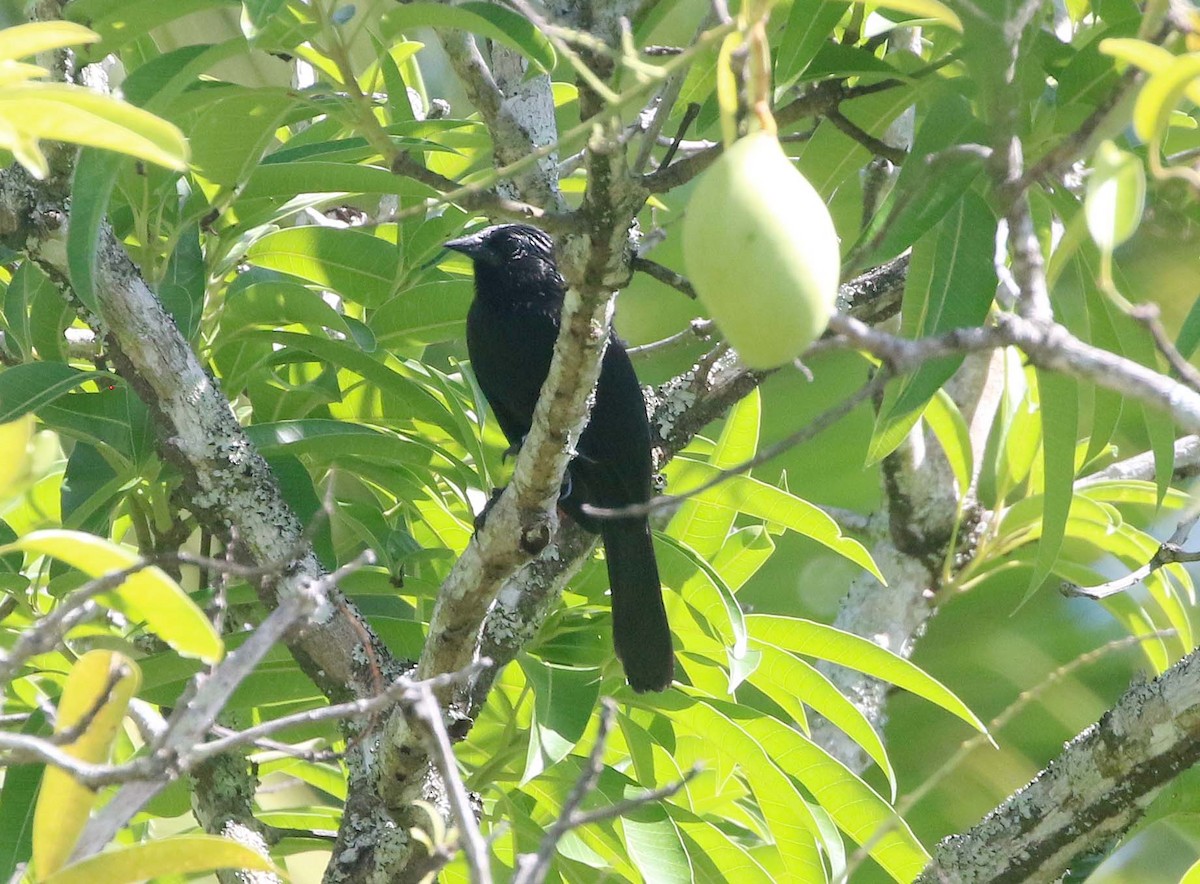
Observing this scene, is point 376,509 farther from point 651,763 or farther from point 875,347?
point 875,347

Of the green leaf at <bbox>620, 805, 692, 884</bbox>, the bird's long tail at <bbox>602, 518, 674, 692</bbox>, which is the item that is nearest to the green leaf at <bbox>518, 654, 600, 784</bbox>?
the bird's long tail at <bbox>602, 518, 674, 692</bbox>

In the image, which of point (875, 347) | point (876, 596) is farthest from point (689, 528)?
point (875, 347)

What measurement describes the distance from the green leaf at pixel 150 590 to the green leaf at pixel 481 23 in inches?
34.1

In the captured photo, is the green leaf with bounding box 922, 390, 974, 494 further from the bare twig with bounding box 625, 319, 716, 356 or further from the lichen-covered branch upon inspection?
the lichen-covered branch

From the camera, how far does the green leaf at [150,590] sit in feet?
4.04

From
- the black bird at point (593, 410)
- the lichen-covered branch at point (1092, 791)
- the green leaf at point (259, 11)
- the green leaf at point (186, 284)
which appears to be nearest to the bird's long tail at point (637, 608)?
the black bird at point (593, 410)

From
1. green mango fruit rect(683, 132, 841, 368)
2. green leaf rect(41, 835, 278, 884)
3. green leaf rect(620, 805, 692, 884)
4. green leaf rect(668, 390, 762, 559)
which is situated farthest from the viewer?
green leaf rect(668, 390, 762, 559)

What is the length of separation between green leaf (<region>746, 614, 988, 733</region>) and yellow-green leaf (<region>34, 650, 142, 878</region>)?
1682 millimetres

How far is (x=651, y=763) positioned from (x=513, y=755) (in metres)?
0.28

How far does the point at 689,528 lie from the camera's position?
10.1 feet

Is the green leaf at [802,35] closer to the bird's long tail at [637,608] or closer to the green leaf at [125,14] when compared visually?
the green leaf at [125,14]

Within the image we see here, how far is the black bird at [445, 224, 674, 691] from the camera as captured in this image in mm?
2803

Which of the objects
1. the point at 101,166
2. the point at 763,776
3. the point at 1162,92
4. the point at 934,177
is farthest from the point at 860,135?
the point at 763,776

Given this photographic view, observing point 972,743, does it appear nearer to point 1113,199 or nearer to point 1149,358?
point 1149,358
